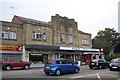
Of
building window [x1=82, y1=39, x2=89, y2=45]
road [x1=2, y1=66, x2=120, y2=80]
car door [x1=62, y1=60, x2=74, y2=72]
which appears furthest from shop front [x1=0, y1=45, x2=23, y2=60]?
building window [x1=82, y1=39, x2=89, y2=45]

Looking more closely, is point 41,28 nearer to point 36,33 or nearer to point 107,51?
point 36,33

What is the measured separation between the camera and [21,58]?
125ft

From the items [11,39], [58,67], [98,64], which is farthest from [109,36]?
[58,67]

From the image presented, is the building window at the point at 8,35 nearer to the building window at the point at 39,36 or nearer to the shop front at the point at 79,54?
the building window at the point at 39,36

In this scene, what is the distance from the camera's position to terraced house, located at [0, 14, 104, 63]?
38.3m

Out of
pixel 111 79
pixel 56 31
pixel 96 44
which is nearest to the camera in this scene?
pixel 111 79

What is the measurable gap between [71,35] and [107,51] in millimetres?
25450

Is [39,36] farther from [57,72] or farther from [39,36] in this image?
[57,72]

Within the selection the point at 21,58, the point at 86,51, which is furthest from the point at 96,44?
the point at 21,58

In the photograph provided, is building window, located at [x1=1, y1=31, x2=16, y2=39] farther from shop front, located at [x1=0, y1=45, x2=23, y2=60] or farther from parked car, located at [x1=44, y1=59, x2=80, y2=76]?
parked car, located at [x1=44, y1=59, x2=80, y2=76]

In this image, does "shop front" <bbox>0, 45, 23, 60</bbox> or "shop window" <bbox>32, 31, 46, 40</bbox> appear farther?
"shop window" <bbox>32, 31, 46, 40</bbox>

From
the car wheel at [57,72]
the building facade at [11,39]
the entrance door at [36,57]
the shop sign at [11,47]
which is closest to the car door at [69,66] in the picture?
the car wheel at [57,72]

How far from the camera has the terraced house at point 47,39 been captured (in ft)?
126

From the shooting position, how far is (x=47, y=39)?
4300cm
